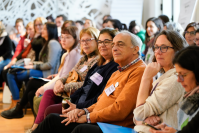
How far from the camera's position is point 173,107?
4.60ft

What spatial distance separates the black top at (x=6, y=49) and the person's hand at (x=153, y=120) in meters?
4.55

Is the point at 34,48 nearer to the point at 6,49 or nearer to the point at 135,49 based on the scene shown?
the point at 6,49

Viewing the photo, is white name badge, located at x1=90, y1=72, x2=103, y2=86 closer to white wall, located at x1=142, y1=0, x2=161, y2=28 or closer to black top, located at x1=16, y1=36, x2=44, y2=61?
black top, located at x1=16, y1=36, x2=44, y2=61

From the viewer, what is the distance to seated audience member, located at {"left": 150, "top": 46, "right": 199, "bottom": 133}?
107cm

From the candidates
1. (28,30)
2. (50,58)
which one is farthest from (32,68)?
(28,30)

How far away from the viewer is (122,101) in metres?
1.74

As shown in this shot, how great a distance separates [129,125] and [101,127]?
0.29 metres

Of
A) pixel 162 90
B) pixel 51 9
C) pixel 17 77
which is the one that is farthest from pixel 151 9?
pixel 162 90

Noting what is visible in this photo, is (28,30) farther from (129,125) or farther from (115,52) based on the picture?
(129,125)

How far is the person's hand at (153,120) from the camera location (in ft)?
4.68

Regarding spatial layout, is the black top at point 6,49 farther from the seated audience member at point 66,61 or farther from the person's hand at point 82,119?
the person's hand at point 82,119

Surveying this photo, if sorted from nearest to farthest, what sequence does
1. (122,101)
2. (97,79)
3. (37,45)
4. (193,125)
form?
(193,125), (122,101), (97,79), (37,45)

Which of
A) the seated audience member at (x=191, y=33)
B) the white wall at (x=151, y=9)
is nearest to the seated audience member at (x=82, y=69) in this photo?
the seated audience member at (x=191, y=33)

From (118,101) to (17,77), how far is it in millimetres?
2766
